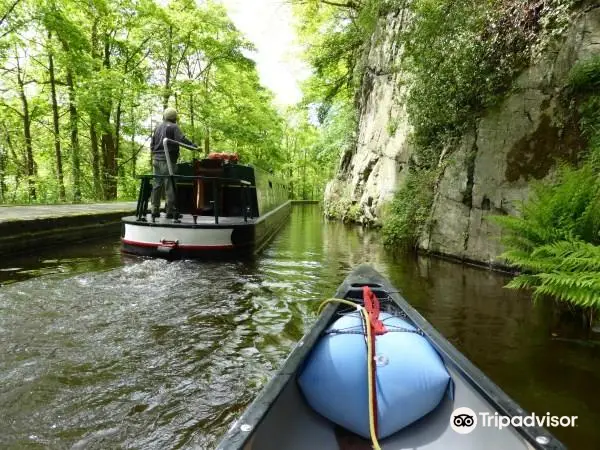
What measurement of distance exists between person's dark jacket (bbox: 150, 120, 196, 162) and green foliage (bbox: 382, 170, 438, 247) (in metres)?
5.22

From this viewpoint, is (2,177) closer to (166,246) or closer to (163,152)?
(163,152)

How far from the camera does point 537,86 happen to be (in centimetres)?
720

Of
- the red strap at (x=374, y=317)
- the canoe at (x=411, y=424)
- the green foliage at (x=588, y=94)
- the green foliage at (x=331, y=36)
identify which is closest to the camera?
the canoe at (x=411, y=424)

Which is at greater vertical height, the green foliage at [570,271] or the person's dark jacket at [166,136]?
the person's dark jacket at [166,136]

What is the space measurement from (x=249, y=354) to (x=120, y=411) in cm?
125

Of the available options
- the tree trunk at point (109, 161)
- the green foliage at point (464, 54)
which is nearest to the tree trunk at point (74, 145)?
the tree trunk at point (109, 161)

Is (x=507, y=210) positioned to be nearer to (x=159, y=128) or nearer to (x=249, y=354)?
(x=249, y=354)

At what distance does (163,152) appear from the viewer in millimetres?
7703

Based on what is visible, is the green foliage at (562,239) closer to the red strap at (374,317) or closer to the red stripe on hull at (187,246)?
the red strap at (374,317)

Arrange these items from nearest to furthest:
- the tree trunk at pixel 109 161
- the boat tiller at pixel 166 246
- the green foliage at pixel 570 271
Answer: the green foliage at pixel 570 271, the boat tiller at pixel 166 246, the tree trunk at pixel 109 161

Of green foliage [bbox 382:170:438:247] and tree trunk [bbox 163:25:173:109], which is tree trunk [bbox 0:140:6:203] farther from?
green foliage [bbox 382:170:438:247]

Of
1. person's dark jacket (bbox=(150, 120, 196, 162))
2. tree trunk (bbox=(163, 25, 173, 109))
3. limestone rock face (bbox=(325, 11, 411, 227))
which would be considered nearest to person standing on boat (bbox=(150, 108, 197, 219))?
person's dark jacket (bbox=(150, 120, 196, 162))

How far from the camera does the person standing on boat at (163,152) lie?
750cm

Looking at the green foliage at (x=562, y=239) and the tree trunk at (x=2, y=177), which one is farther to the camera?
the tree trunk at (x=2, y=177)
